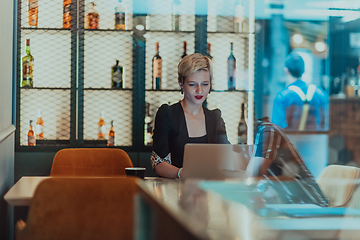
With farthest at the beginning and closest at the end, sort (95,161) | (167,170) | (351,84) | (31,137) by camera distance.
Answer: (351,84) → (31,137) → (95,161) → (167,170)

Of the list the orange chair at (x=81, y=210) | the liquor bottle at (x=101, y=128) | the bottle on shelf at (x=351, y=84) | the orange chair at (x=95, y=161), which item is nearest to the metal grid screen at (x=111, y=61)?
the liquor bottle at (x=101, y=128)

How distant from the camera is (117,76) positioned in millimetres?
2557

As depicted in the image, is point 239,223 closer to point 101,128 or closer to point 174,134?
point 174,134

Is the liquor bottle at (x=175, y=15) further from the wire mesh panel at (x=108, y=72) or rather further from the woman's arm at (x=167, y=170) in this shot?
the woman's arm at (x=167, y=170)

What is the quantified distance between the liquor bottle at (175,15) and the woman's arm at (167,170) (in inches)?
55.5

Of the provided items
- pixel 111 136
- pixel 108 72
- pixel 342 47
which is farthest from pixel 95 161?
pixel 342 47

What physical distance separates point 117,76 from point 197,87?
1032 mm

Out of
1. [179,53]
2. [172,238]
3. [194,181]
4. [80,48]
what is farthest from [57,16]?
[172,238]

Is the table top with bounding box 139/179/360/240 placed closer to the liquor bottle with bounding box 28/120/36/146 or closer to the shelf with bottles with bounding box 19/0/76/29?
the liquor bottle with bounding box 28/120/36/146

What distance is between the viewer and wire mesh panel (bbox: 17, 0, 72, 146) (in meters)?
2.50

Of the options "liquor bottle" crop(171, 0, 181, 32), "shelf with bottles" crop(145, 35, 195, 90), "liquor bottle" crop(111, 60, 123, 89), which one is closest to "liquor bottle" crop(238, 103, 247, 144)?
"shelf with bottles" crop(145, 35, 195, 90)

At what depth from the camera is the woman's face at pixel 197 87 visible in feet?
5.52

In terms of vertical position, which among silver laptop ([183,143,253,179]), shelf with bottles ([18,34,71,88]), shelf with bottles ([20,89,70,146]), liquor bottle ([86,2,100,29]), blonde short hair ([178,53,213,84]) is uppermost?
liquor bottle ([86,2,100,29])

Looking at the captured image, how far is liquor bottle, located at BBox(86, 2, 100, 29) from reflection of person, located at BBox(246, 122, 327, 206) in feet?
5.86
